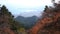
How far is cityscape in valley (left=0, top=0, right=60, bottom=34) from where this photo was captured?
12.0 m

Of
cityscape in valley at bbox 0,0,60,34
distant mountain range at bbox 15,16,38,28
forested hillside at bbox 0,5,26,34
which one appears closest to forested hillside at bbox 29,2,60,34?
cityscape in valley at bbox 0,0,60,34

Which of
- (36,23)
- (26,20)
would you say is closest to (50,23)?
(36,23)

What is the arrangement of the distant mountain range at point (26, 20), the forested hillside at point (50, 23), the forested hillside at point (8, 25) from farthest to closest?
the distant mountain range at point (26, 20)
the forested hillside at point (8, 25)
the forested hillside at point (50, 23)

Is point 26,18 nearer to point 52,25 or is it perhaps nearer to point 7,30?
point 7,30

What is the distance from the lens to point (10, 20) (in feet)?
55.0

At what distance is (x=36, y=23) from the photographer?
1459 centimetres

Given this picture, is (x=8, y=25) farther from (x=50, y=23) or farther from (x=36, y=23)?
(x=50, y=23)

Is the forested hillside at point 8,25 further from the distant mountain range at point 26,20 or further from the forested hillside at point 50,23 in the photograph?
the forested hillside at point 50,23

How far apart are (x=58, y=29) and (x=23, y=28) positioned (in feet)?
18.7

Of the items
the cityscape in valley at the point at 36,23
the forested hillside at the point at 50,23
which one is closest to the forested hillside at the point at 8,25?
the cityscape in valley at the point at 36,23

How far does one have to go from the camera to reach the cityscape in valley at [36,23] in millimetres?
11953

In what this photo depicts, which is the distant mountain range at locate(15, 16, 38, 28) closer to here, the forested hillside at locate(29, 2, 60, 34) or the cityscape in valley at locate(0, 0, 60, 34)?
the cityscape in valley at locate(0, 0, 60, 34)

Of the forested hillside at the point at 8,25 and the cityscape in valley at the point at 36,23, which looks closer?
the cityscape in valley at the point at 36,23

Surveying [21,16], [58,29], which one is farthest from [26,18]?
[58,29]
